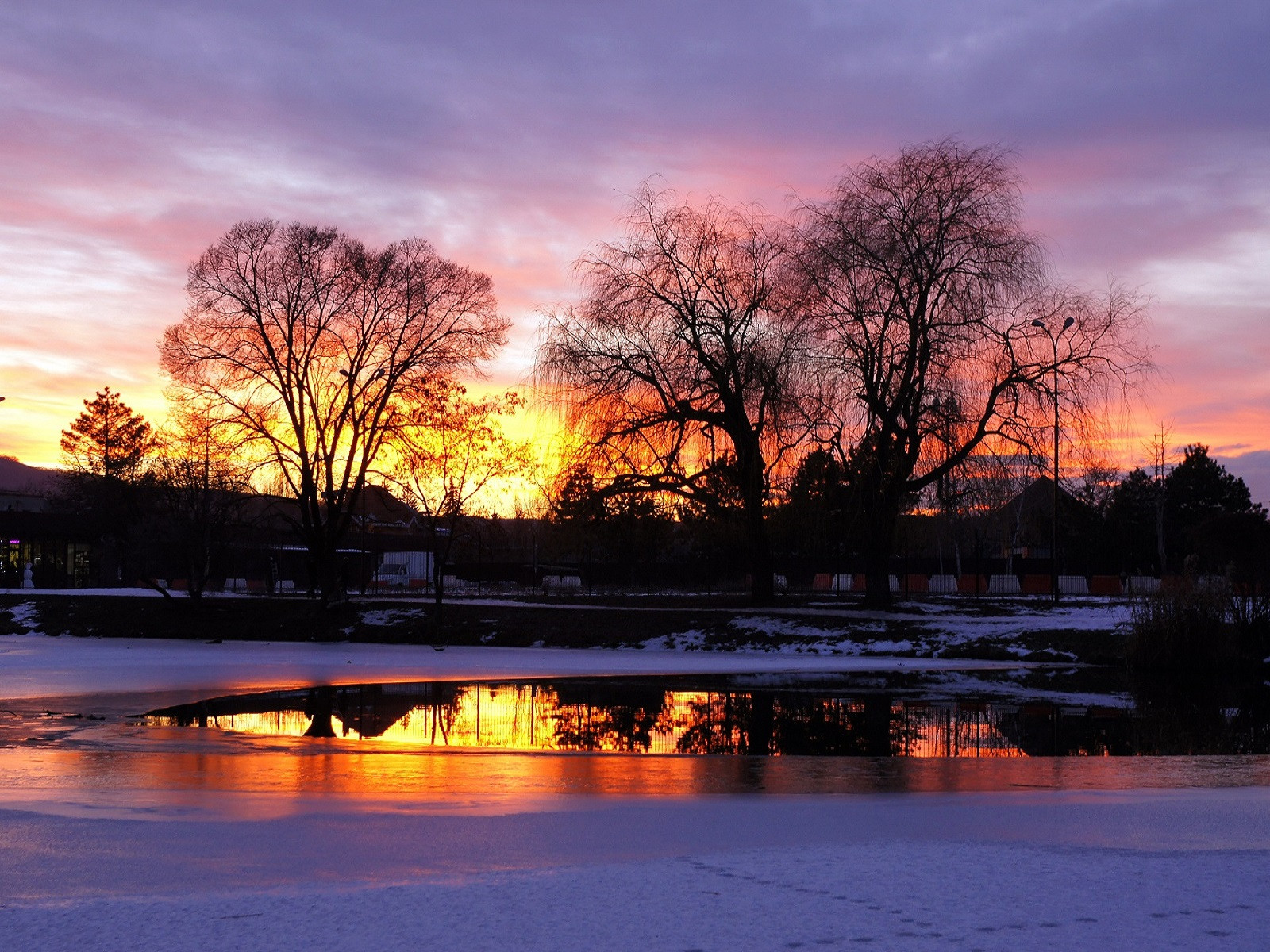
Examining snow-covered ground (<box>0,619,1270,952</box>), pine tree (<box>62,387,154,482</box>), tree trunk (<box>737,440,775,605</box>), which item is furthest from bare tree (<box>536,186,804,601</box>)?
pine tree (<box>62,387,154,482</box>)

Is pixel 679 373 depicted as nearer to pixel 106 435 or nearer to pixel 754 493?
pixel 754 493

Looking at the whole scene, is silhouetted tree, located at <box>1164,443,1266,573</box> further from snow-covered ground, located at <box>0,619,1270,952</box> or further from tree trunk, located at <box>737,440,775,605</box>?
snow-covered ground, located at <box>0,619,1270,952</box>

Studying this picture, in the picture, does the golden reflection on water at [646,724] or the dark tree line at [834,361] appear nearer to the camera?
the golden reflection on water at [646,724]

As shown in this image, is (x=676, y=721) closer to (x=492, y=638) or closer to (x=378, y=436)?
(x=492, y=638)

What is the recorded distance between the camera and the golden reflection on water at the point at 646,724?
1265cm

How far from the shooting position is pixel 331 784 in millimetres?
9453

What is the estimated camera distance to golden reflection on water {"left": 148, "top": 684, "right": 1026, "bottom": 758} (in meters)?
12.6

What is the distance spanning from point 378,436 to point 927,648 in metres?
20.0

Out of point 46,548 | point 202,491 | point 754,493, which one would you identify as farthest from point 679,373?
point 46,548

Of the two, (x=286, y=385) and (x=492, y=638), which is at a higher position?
(x=286, y=385)

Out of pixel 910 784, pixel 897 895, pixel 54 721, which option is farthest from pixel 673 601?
pixel 897 895

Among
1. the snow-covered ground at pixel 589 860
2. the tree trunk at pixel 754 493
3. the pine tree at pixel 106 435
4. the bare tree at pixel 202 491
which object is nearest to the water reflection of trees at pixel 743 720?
the snow-covered ground at pixel 589 860

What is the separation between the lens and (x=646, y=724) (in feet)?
47.8

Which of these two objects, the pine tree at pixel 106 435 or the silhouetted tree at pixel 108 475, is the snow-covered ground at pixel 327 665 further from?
the pine tree at pixel 106 435
